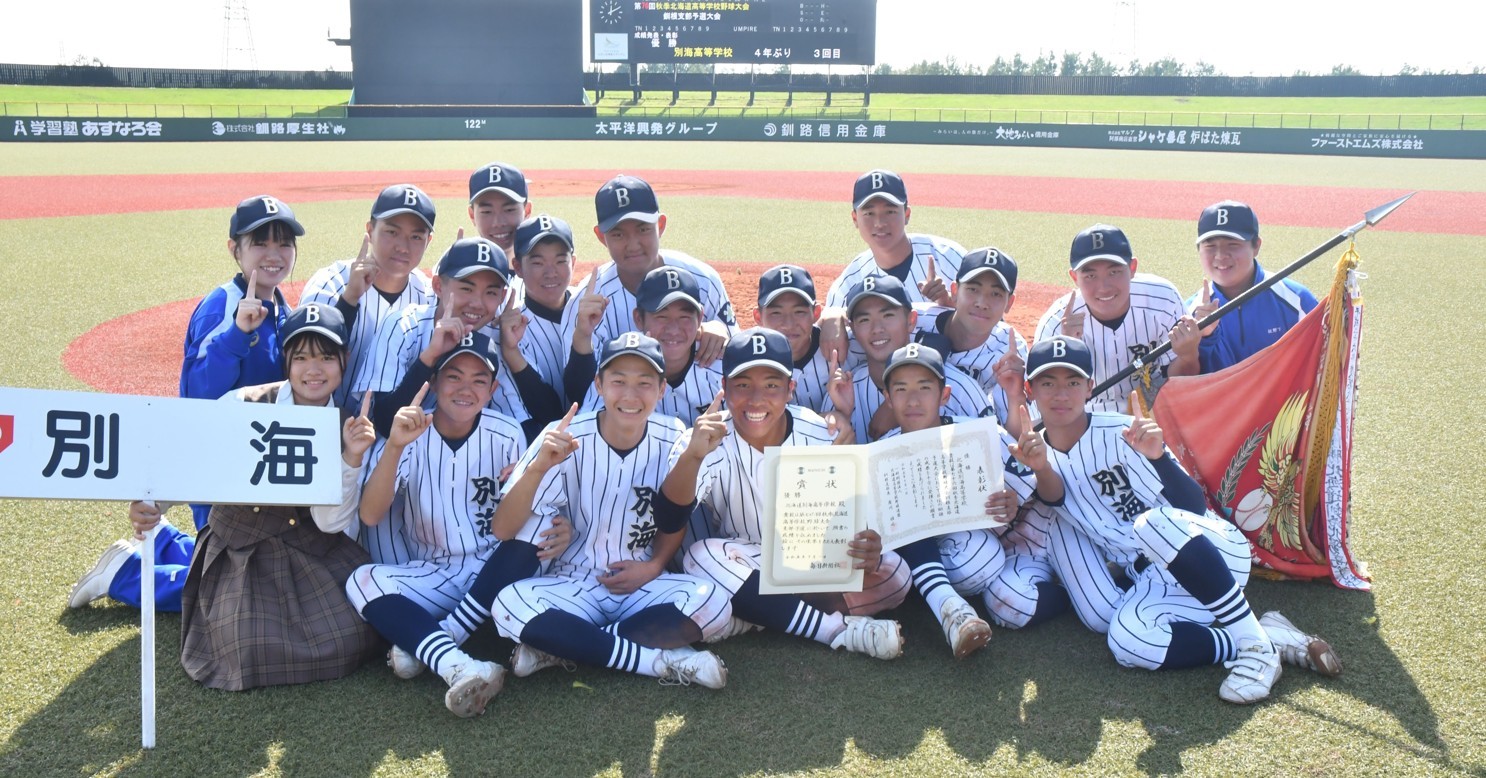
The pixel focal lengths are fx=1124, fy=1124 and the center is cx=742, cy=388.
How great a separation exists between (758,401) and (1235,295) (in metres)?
2.49

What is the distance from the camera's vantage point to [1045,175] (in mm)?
23891

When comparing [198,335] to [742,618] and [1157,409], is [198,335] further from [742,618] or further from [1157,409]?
[1157,409]

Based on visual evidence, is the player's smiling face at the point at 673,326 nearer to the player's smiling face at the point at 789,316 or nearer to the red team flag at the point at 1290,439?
the player's smiling face at the point at 789,316

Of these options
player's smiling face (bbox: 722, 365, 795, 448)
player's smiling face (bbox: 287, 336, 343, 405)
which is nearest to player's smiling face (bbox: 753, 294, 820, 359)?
player's smiling face (bbox: 722, 365, 795, 448)

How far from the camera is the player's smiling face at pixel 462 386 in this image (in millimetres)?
3920

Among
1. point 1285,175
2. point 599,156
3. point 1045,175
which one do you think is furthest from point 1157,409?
point 599,156

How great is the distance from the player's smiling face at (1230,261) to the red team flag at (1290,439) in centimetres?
57

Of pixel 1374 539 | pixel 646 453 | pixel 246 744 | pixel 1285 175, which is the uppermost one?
pixel 1285 175

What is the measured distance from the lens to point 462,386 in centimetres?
392

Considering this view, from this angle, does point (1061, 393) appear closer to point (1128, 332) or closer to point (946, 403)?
point (946, 403)

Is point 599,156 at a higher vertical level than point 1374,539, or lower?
higher

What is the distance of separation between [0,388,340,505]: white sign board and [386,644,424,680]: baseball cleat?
1.95 ft

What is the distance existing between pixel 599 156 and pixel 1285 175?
15643 mm

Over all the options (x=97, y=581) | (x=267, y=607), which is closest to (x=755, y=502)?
(x=267, y=607)
